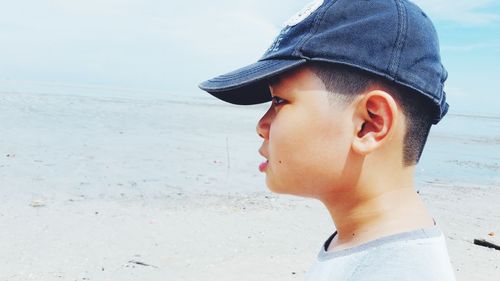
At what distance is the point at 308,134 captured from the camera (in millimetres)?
1434

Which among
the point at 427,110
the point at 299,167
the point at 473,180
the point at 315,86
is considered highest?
the point at 315,86

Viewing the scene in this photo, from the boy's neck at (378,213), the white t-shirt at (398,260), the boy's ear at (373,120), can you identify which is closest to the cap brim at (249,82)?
the boy's ear at (373,120)

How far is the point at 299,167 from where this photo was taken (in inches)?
58.4

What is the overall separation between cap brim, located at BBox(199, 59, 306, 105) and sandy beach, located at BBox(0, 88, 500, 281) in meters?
2.99

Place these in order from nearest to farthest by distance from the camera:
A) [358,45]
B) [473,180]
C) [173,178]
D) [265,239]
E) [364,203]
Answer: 1. [358,45]
2. [364,203]
3. [265,239]
4. [173,178]
5. [473,180]

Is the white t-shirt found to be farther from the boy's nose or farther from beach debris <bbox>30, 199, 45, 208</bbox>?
beach debris <bbox>30, 199, 45, 208</bbox>

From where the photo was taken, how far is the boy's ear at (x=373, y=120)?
1.38 metres

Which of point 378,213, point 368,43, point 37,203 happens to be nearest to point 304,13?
point 368,43

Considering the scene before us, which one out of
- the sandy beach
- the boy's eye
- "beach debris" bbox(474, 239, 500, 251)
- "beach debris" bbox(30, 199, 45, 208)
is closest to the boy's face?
the boy's eye

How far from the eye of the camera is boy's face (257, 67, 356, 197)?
142 cm

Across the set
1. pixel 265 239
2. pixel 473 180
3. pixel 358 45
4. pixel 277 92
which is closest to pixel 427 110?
pixel 358 45

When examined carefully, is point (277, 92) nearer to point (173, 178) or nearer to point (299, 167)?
point (299, 167)

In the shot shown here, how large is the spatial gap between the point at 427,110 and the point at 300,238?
4.36 metres

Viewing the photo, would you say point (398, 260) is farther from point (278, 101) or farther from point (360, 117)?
point (278, 101)
